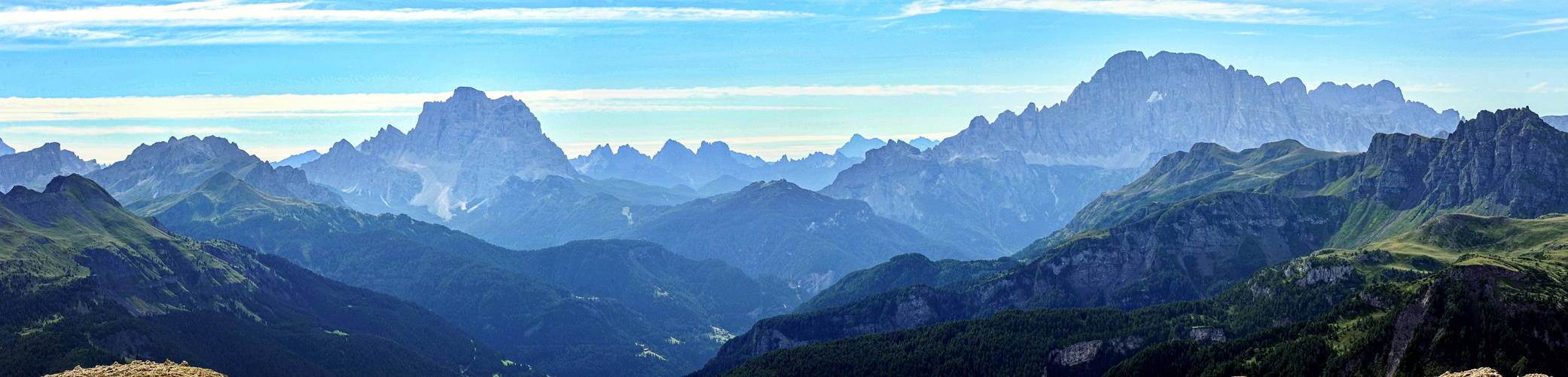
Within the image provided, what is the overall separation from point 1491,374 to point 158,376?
14137 centimetres

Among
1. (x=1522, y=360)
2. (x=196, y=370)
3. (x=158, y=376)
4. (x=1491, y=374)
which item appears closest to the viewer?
(x=1491, y=374)

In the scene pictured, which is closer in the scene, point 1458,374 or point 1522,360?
point 1458,374

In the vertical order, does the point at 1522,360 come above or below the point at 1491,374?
below

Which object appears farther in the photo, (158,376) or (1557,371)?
(1557,371)

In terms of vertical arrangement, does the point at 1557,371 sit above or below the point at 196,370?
below

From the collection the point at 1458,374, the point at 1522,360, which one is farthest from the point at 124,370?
the point at 1522,360

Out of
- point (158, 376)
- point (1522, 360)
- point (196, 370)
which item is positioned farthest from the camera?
point (1522, 360)

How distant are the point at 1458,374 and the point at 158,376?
141m

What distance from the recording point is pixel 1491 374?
365 ft

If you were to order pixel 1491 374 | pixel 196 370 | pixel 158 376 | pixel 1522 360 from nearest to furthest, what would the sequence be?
1. pixel 1491 374
2. pixel 158 376
3. pixel 196 370
4. pixel 1522 360

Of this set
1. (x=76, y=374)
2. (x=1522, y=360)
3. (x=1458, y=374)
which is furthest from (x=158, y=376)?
(x=1522, y=360)

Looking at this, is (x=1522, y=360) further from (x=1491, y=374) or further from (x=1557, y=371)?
(x=1491, y=374)

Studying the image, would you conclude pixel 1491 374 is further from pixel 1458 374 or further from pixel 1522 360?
pixel 1522 360

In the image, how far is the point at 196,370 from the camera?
134500mm
